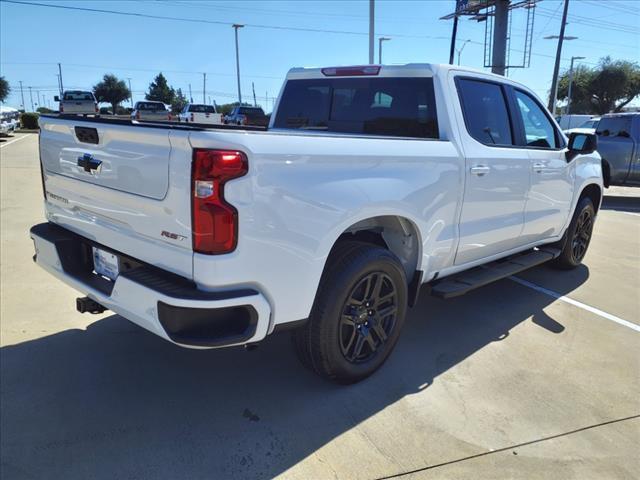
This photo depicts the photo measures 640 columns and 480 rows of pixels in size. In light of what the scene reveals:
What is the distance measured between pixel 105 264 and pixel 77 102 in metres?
27.5

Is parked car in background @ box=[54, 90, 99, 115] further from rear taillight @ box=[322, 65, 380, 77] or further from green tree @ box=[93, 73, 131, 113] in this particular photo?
green tree @ box=[93, 73, 131, 113]

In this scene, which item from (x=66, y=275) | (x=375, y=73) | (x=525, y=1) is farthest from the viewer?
(x=525, y=1)

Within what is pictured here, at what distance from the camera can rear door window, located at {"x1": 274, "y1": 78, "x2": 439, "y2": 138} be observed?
368 centimetres

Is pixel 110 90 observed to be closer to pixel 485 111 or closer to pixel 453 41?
pixel 453 41

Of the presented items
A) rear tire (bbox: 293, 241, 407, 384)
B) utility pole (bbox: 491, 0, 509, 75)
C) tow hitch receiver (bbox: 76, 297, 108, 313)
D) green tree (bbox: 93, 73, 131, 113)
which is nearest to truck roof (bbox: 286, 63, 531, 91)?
rear tire (bbox: 293, 241, 407, 384)

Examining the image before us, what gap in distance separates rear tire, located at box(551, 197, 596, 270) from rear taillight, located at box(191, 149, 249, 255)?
14.4ft

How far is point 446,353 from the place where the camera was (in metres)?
3.69

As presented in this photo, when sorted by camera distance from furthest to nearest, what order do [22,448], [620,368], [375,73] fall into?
[375,73] < [620,368] < [22,448]

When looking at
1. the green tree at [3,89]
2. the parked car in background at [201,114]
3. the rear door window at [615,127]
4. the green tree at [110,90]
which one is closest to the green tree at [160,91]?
the green tree at [110,90]

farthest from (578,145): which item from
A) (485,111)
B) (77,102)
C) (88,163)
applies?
(77,102)

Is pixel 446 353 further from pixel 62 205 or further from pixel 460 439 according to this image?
pixel 62 205

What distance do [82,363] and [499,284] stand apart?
13.1ft

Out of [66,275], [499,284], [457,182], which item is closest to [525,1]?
[499,284]

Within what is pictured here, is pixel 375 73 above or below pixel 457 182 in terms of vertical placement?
above
